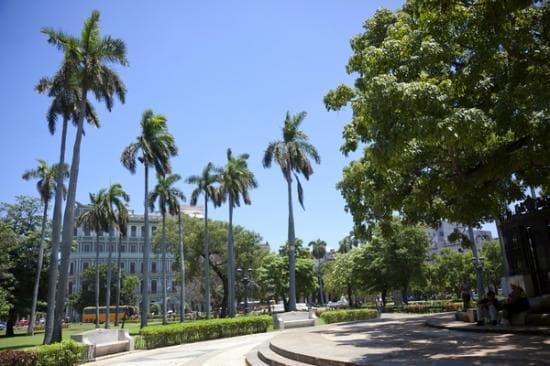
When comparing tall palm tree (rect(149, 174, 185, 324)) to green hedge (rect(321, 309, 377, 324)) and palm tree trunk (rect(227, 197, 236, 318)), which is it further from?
green hedge (rect(321, 309, 377, 324))

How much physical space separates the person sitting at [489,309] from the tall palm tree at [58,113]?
20.9 metres

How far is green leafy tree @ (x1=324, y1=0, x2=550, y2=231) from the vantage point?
789cm

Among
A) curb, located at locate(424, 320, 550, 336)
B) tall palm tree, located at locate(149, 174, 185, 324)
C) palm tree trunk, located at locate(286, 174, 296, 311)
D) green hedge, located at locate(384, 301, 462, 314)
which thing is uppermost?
tall palm tree, located at locate(149, 174, 185, 324)

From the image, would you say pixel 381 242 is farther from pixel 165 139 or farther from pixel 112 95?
pixel 112 95

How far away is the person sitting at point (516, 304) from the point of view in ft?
43.4

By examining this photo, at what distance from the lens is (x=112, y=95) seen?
2625 cm

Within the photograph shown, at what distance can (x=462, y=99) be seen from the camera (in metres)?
9.48

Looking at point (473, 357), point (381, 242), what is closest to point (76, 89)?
→ point (473, 357)

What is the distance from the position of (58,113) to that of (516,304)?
27808 millimetres

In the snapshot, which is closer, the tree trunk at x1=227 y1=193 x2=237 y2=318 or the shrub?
the shrub

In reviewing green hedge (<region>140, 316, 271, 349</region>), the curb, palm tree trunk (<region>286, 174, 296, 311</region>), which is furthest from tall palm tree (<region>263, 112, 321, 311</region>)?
the curb

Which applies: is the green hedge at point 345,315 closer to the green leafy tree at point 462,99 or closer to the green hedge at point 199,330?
the green hedge at point 199,330

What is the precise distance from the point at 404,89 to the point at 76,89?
23617 millimetres

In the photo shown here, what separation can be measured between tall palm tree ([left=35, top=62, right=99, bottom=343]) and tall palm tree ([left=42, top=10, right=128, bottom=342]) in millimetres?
621
